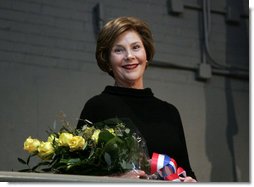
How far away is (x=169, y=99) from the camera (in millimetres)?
3992

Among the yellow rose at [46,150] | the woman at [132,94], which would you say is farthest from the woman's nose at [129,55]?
the yellow rose at [46,150]

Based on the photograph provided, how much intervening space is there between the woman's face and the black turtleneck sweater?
45 mm

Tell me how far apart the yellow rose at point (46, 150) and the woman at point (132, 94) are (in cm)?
39

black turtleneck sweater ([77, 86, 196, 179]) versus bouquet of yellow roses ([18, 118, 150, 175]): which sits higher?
A: black turtleneck sweater ([77, 86, 196, 179])

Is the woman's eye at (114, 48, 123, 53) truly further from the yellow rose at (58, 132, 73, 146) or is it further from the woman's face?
the yellow rose at (58, 132, 73, 146)

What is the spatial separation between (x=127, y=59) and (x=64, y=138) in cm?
63

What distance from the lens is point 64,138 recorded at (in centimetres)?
188

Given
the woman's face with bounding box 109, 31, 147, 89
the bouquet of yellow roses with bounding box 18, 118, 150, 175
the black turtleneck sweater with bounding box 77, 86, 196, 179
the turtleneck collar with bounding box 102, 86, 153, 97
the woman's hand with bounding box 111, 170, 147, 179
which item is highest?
the woman's face with bounding box 109, 31, 147, 89

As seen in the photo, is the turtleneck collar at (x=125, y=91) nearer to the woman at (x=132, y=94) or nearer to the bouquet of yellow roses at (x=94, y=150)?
the woman at (x=132, y=94)

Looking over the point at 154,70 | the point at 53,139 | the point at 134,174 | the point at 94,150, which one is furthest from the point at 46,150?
the point at 154,70

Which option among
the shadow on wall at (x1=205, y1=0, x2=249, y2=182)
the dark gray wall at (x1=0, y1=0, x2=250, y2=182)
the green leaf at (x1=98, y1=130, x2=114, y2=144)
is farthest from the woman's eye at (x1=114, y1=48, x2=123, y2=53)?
the shadow on wall at (x1=205, y1=0, x2=249, y2=182)

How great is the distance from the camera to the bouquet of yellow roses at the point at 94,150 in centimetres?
183

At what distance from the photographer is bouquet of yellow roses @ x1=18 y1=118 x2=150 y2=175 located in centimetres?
183

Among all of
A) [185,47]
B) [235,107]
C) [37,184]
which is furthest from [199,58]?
[37,184]
